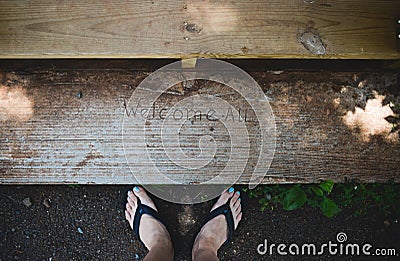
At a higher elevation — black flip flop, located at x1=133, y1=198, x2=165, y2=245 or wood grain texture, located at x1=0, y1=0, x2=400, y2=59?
wood grain texture, located at x1=0, y1=0, x2=400, y2=59

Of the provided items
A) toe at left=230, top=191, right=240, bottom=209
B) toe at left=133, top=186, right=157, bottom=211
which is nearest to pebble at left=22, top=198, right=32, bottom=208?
toe at left=133, top=186, right=157, bottom=211

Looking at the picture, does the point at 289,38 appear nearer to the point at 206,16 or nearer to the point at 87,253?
the point at 206,16

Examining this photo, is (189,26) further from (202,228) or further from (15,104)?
(202,228)

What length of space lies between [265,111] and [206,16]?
85 cm

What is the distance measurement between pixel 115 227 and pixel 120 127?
793 mm

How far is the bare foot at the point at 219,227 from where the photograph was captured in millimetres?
2613

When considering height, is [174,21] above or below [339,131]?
above

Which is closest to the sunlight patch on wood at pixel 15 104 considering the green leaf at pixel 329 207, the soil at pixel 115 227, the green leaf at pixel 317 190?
the soil at pixel 115 227

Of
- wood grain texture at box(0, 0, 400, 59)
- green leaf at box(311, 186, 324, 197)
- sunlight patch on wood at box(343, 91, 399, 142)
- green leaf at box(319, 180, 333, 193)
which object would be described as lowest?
green leaf at box(311, 186, 324, 197)

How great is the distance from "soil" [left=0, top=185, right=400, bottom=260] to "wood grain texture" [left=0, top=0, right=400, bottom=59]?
1194 mm

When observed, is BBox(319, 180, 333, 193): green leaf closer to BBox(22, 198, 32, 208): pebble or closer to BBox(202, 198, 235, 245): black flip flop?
BBox(202, 198, 235, 245): black flip flop

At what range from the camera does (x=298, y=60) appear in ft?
8.14

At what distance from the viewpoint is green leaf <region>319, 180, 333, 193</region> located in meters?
2.50

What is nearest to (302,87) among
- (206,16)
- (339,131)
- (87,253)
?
(339,131)
